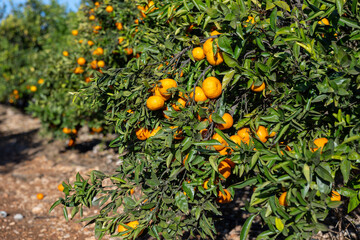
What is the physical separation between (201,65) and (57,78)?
11.2ft

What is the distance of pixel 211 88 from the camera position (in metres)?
1.63

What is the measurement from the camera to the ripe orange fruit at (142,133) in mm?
1884

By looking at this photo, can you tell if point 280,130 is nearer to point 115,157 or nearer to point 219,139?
point 219,139

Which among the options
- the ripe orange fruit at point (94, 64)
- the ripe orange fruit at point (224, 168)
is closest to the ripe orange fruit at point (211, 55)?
the ripe orange fruit at point (224, 168)

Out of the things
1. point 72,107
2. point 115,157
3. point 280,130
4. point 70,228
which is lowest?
point 115,157

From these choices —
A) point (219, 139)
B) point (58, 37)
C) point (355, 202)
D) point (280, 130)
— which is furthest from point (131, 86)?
point (58, 37)

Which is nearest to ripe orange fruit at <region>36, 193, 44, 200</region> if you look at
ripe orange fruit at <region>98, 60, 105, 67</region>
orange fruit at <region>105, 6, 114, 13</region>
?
ripe orange fruit at <region>98, 60, 105, 67</region>

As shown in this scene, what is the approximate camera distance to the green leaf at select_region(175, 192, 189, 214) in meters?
1.64

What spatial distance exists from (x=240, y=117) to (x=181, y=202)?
1.80 ft

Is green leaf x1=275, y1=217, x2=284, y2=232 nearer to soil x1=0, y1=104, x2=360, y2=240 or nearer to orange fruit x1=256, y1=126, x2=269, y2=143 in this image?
orange fruit x1=256, y1=126, x2=269, y2=143

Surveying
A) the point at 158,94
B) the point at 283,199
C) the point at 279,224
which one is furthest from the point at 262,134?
the point at 158,94

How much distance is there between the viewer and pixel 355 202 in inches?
55.0

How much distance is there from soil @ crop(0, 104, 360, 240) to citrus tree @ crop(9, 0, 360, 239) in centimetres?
45

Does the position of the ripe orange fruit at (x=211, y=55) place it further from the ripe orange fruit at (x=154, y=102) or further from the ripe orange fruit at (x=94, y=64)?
the ripe orange fruit at (x=94, y=64)
